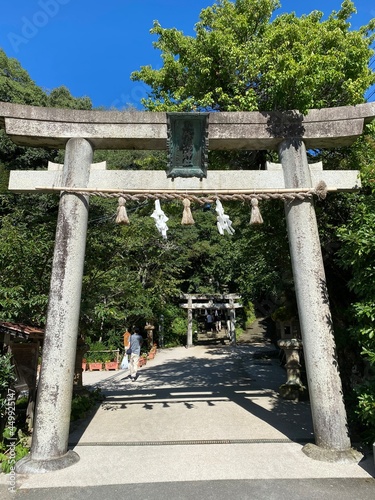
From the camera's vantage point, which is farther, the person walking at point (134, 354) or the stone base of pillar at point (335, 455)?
the person walking at point (134, 354)

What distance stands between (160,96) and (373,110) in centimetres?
597

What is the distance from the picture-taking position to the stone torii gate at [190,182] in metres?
4.45

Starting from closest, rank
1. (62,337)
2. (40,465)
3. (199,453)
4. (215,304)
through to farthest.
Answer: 1. (40,465)
2. (62,337)
3. (199,453)
4. (215,304)

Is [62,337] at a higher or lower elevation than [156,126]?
lower

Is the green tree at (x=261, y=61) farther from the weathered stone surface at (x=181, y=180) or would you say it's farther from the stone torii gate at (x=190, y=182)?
the weathered stone surface at (x=181, y=180)

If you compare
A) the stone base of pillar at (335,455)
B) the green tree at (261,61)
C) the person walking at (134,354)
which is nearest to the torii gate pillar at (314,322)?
the stone base of pillar at (335,455)

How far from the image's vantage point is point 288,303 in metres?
8.87

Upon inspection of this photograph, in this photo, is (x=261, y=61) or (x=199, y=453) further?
(x=261, y=61)

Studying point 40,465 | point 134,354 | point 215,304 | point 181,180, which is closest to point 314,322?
point 181,180

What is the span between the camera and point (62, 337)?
4492 mm

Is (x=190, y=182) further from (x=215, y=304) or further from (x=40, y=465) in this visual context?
(x=215, y=304)

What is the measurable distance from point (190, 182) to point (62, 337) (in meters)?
2.98

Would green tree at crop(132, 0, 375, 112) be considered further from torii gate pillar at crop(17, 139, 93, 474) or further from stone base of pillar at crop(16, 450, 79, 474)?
stone base of pillar at crop(16, 450, 79, 474)

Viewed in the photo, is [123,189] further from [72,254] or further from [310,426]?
[310,426]
